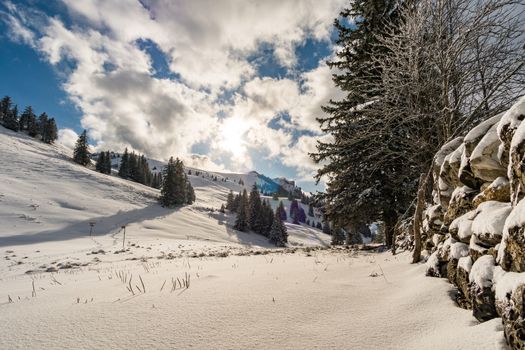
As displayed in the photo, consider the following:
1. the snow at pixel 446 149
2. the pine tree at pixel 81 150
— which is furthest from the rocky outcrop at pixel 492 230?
the pine tree at pixel 81 150

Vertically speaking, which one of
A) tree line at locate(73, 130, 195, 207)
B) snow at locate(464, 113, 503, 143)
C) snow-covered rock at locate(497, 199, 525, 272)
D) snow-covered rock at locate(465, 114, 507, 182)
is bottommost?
snow-covered rock at locate(497, 199, 525, 272)

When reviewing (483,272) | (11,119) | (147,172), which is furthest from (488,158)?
(11,119)

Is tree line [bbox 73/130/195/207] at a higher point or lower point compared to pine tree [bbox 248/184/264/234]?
higher

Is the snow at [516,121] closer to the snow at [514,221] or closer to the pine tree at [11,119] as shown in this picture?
the snow at [514,221]

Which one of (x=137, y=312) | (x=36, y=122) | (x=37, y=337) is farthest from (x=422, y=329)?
(x=36, y=122)

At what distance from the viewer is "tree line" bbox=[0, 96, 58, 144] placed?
261 feet

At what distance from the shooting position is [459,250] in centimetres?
297

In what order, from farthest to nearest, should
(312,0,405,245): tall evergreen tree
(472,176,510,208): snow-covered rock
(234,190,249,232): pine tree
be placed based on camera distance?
(234,190,249,232): pine tree
(312,0,405,245): tall evergreen tree
(472,176,510,208): snow-covered rock

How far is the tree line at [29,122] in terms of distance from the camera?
7948 centimetres

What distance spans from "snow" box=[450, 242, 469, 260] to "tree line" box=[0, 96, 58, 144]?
352 ft

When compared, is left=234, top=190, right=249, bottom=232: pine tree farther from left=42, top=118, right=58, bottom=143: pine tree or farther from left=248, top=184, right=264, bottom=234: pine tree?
left=42, top=118, right=58, bottom=143: pine tree

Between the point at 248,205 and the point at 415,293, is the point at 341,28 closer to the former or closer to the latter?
the point at 415,293

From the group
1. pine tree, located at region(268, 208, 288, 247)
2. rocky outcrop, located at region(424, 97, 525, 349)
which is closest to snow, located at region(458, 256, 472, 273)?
rocky outcrop, located at region(424, 97, 525, 349)

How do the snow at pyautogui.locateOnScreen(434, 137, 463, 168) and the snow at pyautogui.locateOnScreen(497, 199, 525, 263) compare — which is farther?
the snow at pyautogui.locateOnScreen(434, 137, 463, 168)
